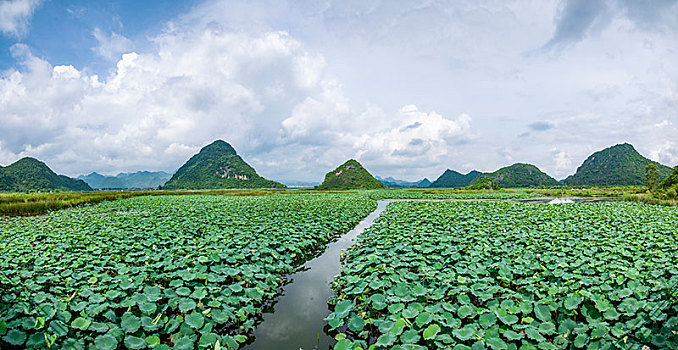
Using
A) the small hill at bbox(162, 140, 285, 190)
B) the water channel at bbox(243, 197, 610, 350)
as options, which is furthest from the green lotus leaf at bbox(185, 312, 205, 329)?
the small hill at bbox(162, 140, 285, 190)

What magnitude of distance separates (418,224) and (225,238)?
24.6 ft

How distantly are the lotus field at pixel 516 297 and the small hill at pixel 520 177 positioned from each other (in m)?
117

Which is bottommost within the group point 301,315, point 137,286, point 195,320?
point 301,315

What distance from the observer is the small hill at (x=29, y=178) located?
72375mm

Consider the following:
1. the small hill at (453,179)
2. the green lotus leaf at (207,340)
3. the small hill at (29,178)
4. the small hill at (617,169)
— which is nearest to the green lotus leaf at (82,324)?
the green lotus leaf at (207,340)

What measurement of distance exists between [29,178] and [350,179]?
9166 centimetres

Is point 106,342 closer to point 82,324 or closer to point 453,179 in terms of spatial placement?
point 82,324

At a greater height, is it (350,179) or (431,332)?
(350,179)

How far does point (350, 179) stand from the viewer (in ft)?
346

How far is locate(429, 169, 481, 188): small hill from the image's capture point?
16538 cm

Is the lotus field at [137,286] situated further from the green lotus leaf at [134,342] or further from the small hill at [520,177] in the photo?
the small hill at [520,177]

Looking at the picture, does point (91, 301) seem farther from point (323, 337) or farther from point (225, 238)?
point (225, 238)

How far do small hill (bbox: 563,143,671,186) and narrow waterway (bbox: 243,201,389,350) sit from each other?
120 metres

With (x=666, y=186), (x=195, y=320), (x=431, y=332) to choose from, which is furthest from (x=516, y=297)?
(x=666, y=186)
